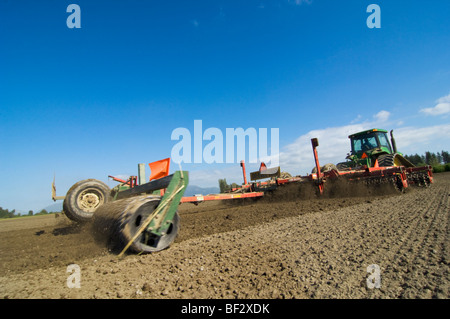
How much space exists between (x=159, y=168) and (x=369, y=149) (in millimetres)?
11790

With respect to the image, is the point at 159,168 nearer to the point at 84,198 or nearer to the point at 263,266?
the point at 263,266

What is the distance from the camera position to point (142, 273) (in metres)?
2.31

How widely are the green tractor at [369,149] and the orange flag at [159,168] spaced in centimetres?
1010

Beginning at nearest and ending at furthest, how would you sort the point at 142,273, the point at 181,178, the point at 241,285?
the point at 241,285, the point at 142,273, the point at 181,178

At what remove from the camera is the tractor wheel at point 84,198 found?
16.7 ft

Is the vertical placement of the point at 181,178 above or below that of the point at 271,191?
above

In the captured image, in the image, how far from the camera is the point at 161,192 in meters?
4.12

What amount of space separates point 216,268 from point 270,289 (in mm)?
691

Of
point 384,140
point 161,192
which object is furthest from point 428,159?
point 161,192

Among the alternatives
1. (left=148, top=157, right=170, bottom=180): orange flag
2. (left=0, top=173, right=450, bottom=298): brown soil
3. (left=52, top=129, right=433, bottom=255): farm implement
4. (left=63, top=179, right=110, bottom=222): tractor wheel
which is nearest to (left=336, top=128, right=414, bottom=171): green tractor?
(left=52, top=129, right=433, bottom=255): farm implement
